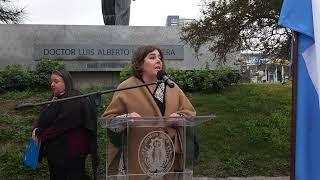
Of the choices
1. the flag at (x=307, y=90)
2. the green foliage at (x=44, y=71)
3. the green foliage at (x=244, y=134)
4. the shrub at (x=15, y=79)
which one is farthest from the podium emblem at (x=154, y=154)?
the shrub at (x=15, y=79)

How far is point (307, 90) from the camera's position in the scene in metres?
3.76

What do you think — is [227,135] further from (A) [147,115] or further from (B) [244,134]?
(A) [147,115]

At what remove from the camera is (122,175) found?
3.37m

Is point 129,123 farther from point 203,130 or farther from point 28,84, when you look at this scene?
Result: point 28,84

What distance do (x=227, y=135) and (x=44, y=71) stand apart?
14.4 ft

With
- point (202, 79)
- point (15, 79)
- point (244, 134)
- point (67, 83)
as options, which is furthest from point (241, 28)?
point (67, 83)

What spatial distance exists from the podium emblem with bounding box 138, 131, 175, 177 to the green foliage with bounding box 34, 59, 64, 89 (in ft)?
25.7

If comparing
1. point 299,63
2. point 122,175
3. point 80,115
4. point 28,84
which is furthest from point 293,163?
point 28,84

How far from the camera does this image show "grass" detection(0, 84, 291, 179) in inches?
299

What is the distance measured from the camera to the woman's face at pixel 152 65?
12.3 feet

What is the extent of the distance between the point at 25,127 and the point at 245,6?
15.2 feet

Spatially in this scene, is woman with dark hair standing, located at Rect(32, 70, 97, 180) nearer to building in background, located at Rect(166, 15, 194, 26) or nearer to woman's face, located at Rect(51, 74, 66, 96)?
woman's face, located at Rect(51, 74, 66, 96)

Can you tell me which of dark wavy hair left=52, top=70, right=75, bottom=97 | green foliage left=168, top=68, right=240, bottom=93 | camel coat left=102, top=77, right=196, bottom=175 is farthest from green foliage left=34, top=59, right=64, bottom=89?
camel coat left=102, top=77, right=196, bottom=175

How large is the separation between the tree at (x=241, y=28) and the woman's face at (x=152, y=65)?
623 centimetres
